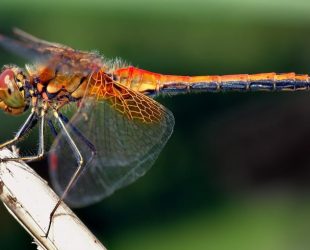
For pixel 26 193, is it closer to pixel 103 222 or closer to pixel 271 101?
pixel 103 222

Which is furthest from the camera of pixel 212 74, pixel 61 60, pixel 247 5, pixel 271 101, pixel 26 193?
pixel 271 101

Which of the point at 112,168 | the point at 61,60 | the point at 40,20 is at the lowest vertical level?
the point at 112,168

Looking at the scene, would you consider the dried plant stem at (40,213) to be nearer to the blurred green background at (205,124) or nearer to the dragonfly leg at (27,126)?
the dragonfly leg at (27,126)

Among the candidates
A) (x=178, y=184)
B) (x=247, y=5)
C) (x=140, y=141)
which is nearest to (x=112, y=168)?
(x=140, y=141)

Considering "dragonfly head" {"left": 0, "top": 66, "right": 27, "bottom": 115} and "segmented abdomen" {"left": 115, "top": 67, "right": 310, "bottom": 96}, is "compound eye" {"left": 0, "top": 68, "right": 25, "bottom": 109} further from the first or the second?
"segmented abdomen" {"left": 115, "top": 67, "right": 310, "bottom": 96}

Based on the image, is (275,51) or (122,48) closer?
(122,48)

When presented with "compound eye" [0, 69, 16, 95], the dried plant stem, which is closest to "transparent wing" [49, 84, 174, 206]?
"compound eye" [0, 69, 16, 95]

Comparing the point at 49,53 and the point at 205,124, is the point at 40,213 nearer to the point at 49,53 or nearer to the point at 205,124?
the point at 49,53
